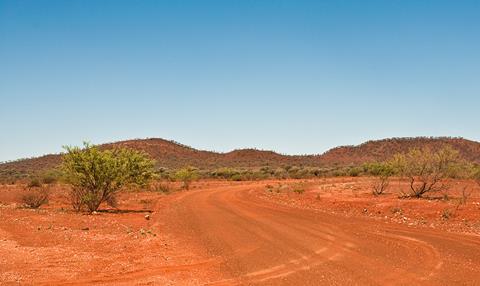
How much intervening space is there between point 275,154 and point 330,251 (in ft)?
451

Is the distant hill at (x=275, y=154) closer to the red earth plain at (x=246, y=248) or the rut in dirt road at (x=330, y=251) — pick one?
the red earth plain at (x=246, y=248)

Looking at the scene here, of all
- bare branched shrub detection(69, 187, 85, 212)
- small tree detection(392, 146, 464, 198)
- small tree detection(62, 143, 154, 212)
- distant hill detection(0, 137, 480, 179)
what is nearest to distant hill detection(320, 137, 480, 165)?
distant hill detection(0, 137, 480, 179)

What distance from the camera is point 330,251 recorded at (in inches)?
523

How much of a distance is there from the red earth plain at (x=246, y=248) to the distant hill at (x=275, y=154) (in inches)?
3805

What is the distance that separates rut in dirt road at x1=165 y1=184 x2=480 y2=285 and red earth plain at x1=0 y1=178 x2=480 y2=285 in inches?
0.9

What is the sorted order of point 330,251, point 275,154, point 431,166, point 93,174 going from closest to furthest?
point 330,251
point 93,174
point 431,166
point 275,154

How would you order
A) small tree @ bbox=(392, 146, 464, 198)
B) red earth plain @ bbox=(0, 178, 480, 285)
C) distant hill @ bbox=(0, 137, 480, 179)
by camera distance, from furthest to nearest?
distant hill @ bbox=(0, 137, 480, 179)
small tree @ bbox=(392, 146, 464, 198)
red earth plain @ bbox=(0, 178, 480, 285)

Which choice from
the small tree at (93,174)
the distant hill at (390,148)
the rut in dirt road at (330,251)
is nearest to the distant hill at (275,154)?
the distant hill at (390,148)

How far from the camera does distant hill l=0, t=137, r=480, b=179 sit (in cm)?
12419

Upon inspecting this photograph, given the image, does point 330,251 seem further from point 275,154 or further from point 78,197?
point 275,154

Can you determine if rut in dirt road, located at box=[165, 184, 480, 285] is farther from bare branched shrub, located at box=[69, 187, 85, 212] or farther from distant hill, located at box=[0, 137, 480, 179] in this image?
distant hill, located at box=[0, 137, 480, 179]

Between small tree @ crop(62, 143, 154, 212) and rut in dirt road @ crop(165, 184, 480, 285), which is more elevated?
small tree @ crop(62, 143, 154, 212)

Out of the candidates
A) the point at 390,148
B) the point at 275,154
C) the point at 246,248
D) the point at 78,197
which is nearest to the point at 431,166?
the point at 246,248

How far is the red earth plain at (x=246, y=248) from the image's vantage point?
10422 millimetres
